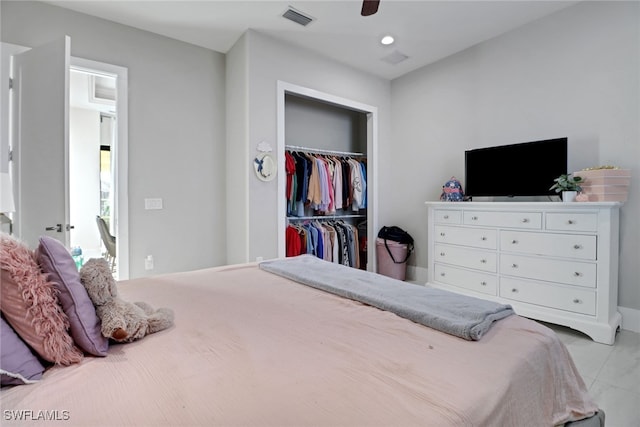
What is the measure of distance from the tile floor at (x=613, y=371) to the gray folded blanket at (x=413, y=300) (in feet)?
3.32

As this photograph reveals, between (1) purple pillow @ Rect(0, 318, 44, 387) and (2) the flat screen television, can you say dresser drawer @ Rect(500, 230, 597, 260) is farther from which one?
(1) purple pillow @ Rect(0, 318, 44, 387)

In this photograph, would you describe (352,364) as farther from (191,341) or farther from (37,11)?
(37,11)

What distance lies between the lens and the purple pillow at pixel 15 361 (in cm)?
68

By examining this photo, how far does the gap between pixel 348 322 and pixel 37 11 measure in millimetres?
3515

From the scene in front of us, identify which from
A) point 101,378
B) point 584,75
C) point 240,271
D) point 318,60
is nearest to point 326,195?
point 318,60

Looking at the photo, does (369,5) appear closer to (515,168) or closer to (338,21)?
(338,21)

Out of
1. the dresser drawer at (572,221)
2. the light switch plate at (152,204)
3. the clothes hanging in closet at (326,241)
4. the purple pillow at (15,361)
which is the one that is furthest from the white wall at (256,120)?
the dresser drawer at (572,221)

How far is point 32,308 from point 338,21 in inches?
123

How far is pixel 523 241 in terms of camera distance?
2.65 meters

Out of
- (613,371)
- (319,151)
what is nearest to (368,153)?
(319,151)

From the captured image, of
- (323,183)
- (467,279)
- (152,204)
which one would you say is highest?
(323,183)

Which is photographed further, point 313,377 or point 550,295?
point 550,295

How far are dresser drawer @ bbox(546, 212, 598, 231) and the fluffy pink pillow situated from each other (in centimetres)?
302

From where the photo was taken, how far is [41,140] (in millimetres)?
2297
